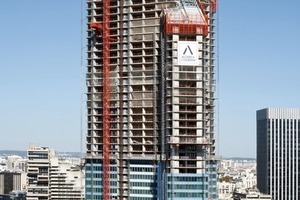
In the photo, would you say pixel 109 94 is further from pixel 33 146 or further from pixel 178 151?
pixel 33 146

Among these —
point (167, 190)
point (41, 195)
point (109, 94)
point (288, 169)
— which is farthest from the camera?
point (288, 169)

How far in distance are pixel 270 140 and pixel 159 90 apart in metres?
113

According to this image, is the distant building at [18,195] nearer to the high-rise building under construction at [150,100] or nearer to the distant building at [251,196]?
the distant building at [251,196]

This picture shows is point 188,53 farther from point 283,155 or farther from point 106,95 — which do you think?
point 283,155

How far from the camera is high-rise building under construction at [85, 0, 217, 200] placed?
290 feet

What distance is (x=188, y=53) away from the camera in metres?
88.4

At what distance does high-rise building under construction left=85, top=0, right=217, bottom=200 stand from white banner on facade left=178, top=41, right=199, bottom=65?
0.36 feet

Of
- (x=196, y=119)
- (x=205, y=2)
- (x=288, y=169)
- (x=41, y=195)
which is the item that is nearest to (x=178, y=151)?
(x=196, y=119)

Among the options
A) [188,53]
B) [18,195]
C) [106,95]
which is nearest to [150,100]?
[106,95]

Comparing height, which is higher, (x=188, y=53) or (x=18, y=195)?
(x=188, y=53)

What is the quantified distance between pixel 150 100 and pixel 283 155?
368ft

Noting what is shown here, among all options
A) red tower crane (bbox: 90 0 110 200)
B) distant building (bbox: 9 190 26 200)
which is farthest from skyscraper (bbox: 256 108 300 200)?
red tower crane (bbox: 90 0 110 200)

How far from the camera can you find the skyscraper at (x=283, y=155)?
195625 millimetres

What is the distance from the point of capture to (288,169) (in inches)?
7712
